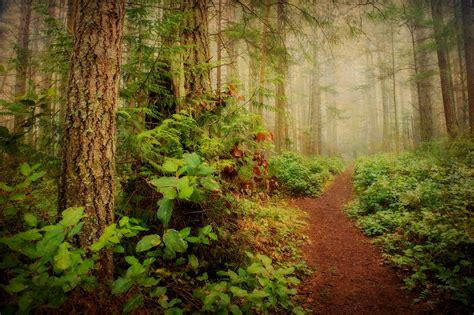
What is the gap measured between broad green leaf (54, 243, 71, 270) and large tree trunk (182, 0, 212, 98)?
3103 mm

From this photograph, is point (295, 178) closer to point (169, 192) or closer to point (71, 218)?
point (169, 192)

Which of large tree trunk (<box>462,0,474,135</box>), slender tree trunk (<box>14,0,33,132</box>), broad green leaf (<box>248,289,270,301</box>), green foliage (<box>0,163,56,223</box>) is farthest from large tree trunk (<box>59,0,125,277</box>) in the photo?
large tree trunk (<box>462,0,474,135</box>)

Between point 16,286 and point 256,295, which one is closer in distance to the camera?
point 16,286

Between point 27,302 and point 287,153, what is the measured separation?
36.2 feet

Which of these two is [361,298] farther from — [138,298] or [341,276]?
[138,298]

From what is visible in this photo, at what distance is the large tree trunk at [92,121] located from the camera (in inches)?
94.8

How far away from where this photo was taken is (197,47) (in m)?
4.60

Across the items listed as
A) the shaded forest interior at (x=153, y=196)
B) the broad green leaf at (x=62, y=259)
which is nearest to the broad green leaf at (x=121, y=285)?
the shaded forest interior at (x=153, y=196)

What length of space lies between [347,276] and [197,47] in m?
4.60

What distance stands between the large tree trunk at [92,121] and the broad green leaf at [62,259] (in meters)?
0.68

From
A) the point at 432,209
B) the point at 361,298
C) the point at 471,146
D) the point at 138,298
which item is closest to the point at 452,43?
the point at 471,146

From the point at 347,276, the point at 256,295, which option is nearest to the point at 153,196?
the point at 256,295

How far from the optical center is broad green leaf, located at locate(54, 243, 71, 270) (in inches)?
64.9

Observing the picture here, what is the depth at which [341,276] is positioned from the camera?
4.56 meters
